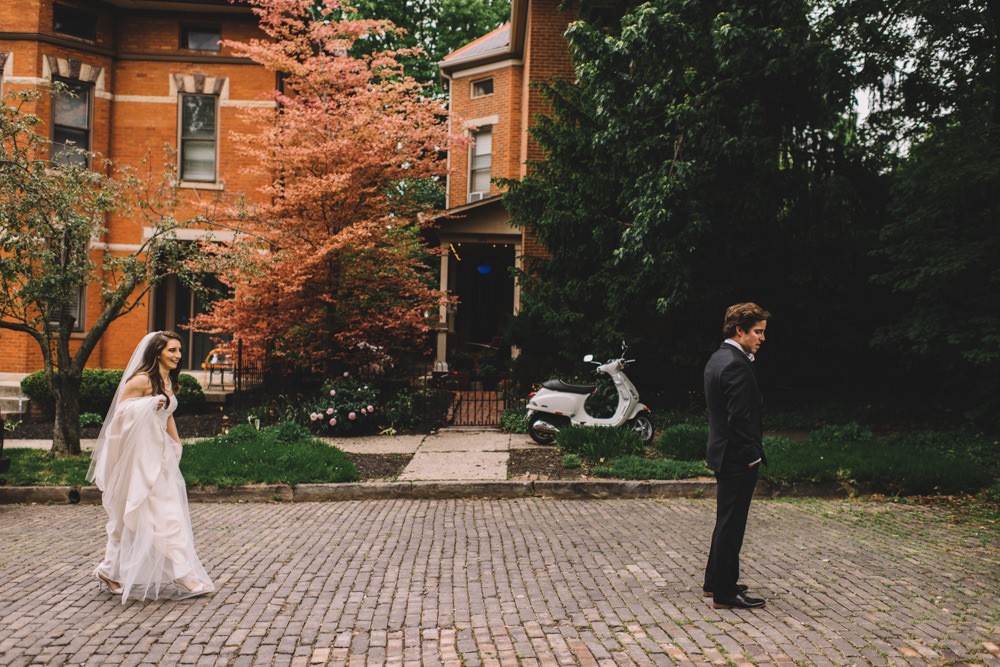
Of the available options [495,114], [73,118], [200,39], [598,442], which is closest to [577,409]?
[598,442]

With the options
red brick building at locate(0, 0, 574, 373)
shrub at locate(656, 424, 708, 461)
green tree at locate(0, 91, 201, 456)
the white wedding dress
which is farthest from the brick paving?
red brick building at locate(0, 0, 574, 373)

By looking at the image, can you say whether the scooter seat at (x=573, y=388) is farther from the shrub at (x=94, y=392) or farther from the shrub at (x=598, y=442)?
the shrub at (x=94, y=392)

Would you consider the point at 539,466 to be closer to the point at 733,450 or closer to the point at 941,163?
the point at 733,450

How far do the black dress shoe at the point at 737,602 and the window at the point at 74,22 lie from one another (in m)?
18.6

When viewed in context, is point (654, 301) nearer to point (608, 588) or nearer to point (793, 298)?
point (793, 298)

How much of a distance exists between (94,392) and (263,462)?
7.88 m

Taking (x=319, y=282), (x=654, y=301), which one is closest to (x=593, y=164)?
(x=654, y=301)

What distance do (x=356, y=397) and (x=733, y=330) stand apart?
8585 millimetres

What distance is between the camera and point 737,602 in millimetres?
4578

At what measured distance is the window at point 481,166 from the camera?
20906 mm

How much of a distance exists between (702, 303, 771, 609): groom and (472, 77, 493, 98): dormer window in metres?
18.0

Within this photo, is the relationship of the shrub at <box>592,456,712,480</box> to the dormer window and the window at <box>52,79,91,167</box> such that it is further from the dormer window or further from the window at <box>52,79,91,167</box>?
the dormer window

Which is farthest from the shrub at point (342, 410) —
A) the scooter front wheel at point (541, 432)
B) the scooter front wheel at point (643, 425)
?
the scooter front wheel at point (643, 425)

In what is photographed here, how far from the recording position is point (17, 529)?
683cm
